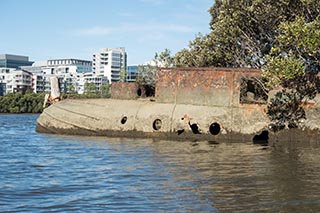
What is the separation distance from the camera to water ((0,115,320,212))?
809 cm

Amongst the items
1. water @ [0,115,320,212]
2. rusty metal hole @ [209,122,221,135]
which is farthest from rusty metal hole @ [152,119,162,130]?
water @ [0,115,320,212]

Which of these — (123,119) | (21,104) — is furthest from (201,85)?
(21,104)

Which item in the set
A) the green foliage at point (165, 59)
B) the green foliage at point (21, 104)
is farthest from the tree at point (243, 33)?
the green foliage at point (21, 104)

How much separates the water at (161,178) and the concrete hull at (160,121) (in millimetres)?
1578

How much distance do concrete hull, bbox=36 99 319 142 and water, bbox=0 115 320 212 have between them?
1.58m

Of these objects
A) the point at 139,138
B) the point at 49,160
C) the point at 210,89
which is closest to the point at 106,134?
the point at 139,138

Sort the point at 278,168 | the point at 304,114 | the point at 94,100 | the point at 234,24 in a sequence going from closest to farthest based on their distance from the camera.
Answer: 1. the point at 278,168
2. the point at 304,114
3. the point at 94,100
4. the point at 234,24

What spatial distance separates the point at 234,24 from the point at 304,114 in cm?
873

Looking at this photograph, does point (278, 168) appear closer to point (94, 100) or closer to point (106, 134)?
point (106, 134)

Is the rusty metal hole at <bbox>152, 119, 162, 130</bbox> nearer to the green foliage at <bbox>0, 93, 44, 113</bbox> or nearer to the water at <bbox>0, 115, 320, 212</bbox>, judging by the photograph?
the water at <bbox>0, 115, 320, 212</bbox>

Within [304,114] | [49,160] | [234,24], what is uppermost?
[234,24]

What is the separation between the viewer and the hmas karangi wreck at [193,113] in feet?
60.6

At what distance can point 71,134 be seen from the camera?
22.4 m

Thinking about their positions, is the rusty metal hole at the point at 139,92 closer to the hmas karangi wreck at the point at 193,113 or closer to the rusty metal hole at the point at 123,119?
the hmas karangi wreck at the point at 193,113
